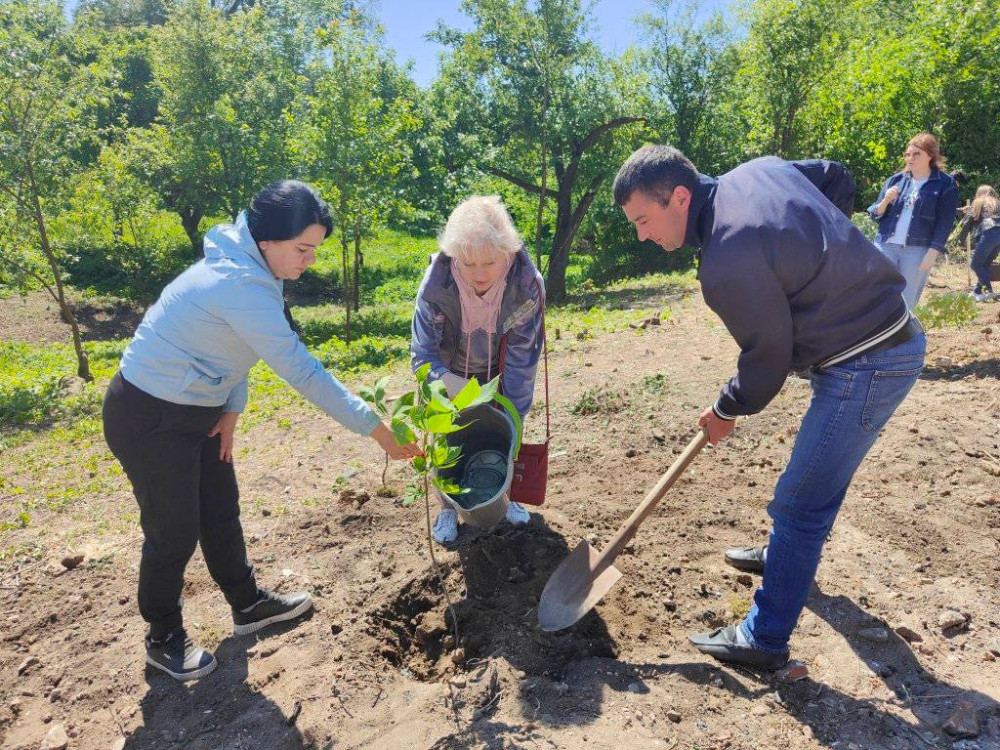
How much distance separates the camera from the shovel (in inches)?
107

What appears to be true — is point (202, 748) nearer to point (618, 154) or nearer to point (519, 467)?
point (519, 467)

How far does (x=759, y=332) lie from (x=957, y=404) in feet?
11.0

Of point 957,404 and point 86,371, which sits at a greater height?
point 957,404

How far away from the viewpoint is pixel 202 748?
95.6 inches

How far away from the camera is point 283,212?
2.26 meters

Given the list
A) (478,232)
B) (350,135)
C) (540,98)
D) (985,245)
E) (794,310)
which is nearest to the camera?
(794,310)

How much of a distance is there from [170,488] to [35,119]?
25.8 feet

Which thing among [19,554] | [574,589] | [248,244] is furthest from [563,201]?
[248,244]

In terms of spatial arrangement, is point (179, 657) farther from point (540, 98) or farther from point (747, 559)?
point (540, 98)

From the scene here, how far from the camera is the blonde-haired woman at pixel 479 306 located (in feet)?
9.52

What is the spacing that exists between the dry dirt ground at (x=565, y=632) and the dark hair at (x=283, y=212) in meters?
1.62

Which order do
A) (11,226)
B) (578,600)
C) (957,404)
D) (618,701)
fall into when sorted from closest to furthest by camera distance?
(618,701) → (578,600) → (957,404) → (11,226)

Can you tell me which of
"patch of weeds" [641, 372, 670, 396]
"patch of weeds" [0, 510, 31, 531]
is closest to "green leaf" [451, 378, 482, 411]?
"patch of weeds" [641, 372, 670, 396]

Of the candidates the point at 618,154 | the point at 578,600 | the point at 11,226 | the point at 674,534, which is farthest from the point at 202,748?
the point at 618,154
